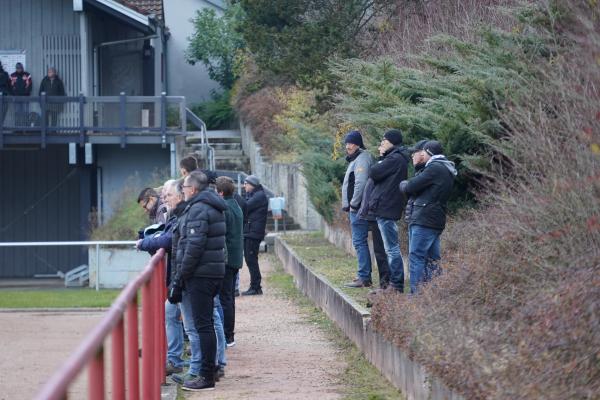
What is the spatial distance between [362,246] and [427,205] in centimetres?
288

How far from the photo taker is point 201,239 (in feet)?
29.1

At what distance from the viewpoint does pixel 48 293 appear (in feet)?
77.6

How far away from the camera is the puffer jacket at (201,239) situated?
8.88 metres

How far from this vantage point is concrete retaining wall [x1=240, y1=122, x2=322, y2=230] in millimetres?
27203

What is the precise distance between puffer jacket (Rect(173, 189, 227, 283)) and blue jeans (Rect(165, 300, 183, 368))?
0.91 meters

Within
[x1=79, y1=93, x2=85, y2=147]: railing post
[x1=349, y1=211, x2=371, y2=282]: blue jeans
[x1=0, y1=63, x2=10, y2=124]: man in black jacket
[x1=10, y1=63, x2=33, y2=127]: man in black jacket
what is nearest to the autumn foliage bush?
[x1=349, y1=211, x2=371, y2=282]: blue jeans

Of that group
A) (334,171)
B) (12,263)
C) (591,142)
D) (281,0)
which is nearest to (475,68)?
(591,142)

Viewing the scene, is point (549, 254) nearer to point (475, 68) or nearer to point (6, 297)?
point (475, 68)

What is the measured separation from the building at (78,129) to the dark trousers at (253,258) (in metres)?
10.5

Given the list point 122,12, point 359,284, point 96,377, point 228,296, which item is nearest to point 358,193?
point 359,284

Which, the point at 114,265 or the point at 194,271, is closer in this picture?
the point at 194,271

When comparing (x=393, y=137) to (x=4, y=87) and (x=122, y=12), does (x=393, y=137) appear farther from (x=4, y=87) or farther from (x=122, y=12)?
(x=4, y=87)

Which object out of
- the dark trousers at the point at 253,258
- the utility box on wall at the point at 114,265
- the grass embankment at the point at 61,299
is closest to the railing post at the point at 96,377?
the dark trousers at the point at 253,258

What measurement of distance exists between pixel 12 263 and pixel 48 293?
8.11 meters
